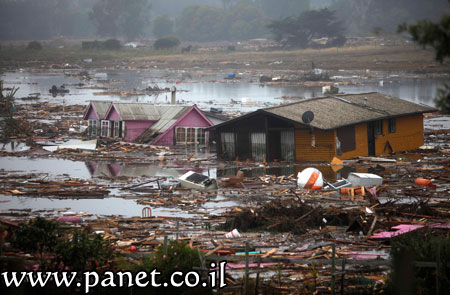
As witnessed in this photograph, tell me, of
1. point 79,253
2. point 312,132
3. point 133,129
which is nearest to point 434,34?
point 79,253

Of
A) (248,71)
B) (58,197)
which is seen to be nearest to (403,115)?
(58,197)

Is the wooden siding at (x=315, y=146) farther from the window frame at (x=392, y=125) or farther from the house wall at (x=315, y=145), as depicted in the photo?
the window frame at (x=392, y=125)

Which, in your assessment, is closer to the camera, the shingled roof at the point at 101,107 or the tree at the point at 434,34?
the tree at the point at 434,34

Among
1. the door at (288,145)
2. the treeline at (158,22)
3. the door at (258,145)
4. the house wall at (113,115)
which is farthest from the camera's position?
the treeline at (158,22)

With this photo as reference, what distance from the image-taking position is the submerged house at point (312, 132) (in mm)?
33594

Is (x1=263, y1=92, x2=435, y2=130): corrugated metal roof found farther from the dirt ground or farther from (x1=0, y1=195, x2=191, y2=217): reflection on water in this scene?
the dirt ground

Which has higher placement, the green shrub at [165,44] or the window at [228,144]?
the green shrub at [165,44]

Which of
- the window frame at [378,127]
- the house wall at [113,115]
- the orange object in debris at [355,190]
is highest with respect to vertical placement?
the house wall at [113,115]

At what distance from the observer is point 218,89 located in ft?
302

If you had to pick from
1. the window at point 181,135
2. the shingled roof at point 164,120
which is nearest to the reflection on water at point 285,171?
the window at point 181,135

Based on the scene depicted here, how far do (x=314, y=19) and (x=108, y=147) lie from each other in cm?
10763

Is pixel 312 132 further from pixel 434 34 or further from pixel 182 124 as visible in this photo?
pixel 434 34

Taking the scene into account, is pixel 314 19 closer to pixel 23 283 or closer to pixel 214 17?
pixel 214 17

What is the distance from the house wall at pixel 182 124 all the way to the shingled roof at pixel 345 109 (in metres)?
5.49
